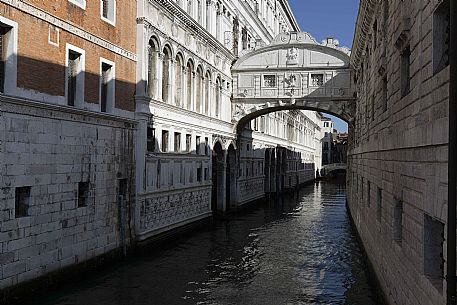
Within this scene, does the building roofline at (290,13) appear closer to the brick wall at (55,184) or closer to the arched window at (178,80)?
the arched window at (178,80)

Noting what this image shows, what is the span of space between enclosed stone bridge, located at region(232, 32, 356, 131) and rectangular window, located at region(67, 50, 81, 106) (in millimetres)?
14237

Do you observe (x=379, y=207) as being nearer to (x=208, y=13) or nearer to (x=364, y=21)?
(x=364, y=21)

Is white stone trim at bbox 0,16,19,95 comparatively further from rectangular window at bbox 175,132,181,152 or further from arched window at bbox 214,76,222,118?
arched window at bbox 214,76,222,118

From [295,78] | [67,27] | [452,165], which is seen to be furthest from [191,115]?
[452,165]

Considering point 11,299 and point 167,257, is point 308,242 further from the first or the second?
point 11,299

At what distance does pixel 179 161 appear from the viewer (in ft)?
61.6

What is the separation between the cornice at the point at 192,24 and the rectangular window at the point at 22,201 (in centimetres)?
711

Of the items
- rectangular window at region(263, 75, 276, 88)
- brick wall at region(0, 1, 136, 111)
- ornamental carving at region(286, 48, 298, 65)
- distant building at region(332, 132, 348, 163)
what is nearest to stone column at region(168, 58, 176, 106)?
brick wall at region(0, 1, 136, 111)

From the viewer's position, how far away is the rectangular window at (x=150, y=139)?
53.4 ft

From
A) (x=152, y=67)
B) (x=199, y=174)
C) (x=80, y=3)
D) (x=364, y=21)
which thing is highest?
(x=364, y=21)

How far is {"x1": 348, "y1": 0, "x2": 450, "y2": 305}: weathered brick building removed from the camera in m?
5.70

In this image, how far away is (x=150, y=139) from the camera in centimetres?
1645

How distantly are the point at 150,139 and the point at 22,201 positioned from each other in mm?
6421

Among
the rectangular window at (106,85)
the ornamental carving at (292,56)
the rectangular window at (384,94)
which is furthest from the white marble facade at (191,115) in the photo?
the rectangular window at (384,94)
